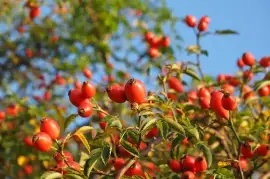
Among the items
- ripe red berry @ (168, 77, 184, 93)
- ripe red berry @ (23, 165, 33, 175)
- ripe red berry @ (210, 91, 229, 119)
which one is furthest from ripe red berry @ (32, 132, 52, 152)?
ripe red berry @ (23, 165, 33, 175)

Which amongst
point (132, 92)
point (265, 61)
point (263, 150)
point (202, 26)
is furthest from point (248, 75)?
point (132, 92)

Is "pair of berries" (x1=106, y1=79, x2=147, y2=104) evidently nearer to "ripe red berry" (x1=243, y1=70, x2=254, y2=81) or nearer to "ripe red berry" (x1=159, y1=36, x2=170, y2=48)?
"ripe red berry" (x1=243, y1=70, x2=254, y2=81)

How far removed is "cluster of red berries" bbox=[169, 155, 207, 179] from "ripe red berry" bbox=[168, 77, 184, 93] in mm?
1105

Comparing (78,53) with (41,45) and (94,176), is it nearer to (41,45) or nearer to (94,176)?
(41,45)

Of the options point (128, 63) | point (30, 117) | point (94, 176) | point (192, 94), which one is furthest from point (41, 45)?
point (94, 176)

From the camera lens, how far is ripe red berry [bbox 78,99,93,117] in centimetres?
206

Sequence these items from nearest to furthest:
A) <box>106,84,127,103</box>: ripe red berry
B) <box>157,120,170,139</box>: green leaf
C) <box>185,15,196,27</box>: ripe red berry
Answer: <box>157,120,170,139</box>: green leaf, <box>106,84,127,103</box>: ripe red berry, <box>185,15,196,27</box>: ripe red berry

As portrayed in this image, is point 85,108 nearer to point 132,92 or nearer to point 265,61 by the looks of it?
point 132,92

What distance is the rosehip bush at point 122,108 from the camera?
2.01 m

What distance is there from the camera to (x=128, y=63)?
25.5ft

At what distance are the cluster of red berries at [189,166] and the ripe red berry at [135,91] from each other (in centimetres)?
49

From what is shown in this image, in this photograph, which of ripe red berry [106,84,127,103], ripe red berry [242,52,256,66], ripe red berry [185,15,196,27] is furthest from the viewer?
ripe red berry [185,15,196,27]

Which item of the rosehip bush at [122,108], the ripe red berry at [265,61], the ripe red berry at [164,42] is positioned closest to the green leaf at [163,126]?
the rosehip bush at [122,108]

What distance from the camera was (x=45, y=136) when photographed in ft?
6.33
